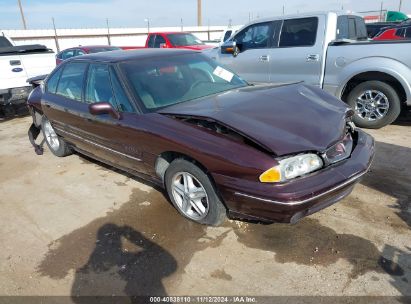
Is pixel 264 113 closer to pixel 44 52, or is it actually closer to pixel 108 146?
pixel 108 146

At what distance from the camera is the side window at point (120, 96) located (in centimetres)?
367

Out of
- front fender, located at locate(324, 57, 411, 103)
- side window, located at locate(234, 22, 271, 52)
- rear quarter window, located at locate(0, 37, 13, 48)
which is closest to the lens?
front fender, located at locate(324, 57, 411, 103)

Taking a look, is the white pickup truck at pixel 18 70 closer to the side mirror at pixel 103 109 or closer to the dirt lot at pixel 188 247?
the dirt lot at pixel 188 247

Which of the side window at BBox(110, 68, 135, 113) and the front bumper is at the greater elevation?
the side window at BBox(110, 68, 135, 113)

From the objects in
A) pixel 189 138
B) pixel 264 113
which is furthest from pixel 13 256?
pixel 264 113

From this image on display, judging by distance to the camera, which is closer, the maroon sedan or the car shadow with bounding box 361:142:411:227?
the maroon sedan

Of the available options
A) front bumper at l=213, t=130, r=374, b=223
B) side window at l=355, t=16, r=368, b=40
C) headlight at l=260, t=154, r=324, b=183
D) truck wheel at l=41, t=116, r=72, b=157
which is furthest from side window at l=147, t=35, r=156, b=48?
headlight at l=260, t=154, r=324, b=183

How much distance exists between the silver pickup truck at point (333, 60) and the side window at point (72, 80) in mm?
3486

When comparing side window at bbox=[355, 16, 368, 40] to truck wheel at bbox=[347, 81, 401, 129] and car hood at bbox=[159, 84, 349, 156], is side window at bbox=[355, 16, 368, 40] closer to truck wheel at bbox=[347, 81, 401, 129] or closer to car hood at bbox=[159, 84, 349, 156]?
truck wheel at bbox=[347, 81, 401, 129]

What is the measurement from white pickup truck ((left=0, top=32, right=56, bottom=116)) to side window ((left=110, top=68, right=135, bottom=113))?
5.10m

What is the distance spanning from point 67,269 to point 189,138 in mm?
1486

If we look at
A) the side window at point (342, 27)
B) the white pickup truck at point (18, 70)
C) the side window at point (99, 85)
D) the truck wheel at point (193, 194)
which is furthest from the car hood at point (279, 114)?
the white pickup truck at point (18, 70)

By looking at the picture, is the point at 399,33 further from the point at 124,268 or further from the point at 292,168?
the point at 124,268

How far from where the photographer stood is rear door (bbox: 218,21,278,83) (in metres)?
6.87
